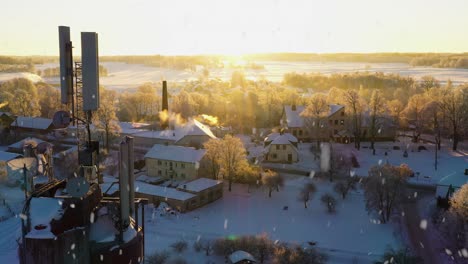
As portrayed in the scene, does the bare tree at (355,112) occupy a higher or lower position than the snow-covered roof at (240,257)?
higher

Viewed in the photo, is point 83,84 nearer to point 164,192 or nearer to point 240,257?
point 240,257

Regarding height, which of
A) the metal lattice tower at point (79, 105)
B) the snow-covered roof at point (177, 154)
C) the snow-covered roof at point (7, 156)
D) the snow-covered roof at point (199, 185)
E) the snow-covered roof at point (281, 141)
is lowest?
the snow-covered roof at point (199, 185)

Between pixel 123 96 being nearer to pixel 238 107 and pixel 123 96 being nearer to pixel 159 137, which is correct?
pixel 238 107

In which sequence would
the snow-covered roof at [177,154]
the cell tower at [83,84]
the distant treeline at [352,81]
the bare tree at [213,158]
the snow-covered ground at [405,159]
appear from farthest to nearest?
the distant treeline at [352,81]
the snow-covered ground at [405,159]
the snow-covered roof at [177,154]
the bare tree at [213,158]
the cell tower at [83,84]

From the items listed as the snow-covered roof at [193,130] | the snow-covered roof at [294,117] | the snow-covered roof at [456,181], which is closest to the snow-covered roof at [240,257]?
the snow-covered roof at [456,181]

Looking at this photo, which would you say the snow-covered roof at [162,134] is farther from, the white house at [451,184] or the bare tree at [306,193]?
the white house at [451,184]

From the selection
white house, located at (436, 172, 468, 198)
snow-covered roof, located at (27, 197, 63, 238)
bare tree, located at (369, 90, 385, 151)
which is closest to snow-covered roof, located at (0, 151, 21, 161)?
white house, located at (436, 172, 468, 198)

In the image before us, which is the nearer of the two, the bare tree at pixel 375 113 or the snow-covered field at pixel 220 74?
the bare tree at pixel 375 113

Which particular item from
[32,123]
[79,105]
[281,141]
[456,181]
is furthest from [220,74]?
[79,105]
